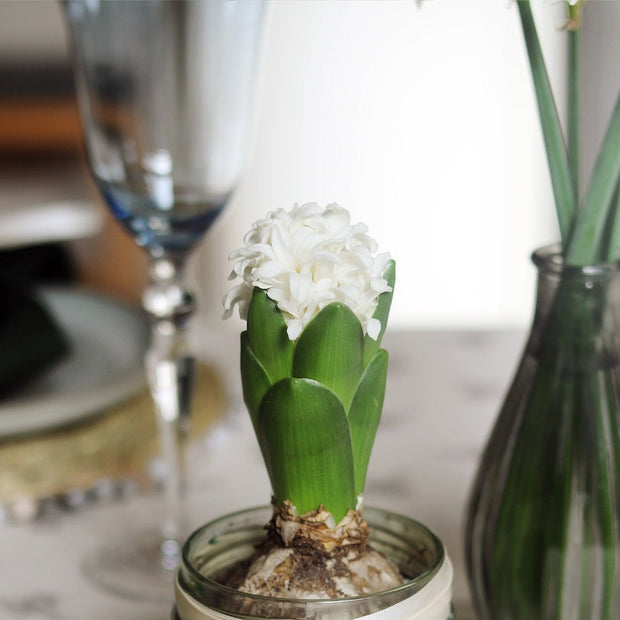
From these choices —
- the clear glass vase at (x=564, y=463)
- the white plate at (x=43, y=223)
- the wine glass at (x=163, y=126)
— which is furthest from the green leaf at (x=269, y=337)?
the white plate at (x=43, y=223)

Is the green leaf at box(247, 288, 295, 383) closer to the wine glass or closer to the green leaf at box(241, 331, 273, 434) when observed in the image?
the green leaf at box(241, 331, 273, 434)

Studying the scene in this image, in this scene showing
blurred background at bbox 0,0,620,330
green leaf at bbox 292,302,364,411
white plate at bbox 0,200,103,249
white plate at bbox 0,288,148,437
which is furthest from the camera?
white plate at bbox 0,200,103,249

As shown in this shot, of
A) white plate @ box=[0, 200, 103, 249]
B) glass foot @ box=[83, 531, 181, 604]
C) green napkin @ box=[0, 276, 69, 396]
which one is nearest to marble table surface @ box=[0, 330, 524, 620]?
glass foot @ box=[83, 531, 181, 604]

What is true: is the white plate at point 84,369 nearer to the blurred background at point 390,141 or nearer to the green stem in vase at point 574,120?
the blurred background at point 390,141

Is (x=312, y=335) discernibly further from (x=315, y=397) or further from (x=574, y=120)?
(x=574, y=120)

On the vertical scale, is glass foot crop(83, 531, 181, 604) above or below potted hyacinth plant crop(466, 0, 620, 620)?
below

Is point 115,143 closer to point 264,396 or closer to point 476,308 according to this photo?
point 264,396
